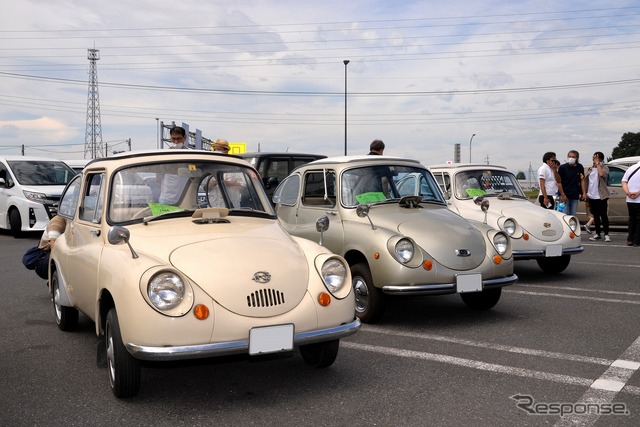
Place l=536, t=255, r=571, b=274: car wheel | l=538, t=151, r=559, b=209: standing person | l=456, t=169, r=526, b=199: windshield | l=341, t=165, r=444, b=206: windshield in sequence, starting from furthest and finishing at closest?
l=538, t=151, r=559, b=209: standing person < l=456, t=169, r=526, b=199: windshield < l=536, t=255, r=571, b=274: car wheel < l=341, t=165, r=444, b=206: windshield

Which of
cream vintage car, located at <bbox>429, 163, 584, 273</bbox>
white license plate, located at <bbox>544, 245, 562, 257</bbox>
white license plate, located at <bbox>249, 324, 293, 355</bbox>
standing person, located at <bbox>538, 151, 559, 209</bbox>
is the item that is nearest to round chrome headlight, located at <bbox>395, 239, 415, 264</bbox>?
white license plate, located at <bbox>249, 324, 293, 355</bbox>

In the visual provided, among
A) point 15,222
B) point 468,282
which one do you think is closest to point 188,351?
point 468,282

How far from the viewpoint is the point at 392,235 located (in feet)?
20.0

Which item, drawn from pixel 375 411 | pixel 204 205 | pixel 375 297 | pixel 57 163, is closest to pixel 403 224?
pixel 375 297

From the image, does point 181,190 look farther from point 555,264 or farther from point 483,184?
point 555,264

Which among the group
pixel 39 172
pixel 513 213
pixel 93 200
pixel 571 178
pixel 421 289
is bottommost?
pixel 421 289

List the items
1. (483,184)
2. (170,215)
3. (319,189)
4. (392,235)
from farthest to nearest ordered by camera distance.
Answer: (483,184), (319,189), (392,235), (170,215)

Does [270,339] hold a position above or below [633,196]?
below

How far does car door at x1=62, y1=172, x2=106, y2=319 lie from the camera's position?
15.4 ft

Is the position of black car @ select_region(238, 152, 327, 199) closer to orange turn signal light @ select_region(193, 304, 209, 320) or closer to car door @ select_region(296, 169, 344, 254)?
car door @ select_region(296, 169, 344, 254)

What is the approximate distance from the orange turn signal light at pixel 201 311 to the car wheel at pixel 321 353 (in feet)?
3.24

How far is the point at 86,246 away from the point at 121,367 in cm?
142

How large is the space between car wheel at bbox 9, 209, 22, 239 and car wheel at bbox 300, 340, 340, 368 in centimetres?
1200

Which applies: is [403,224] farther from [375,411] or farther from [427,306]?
[375,411]
